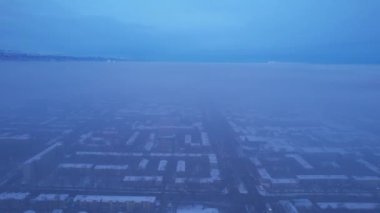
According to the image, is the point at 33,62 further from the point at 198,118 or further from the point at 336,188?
the point at 336,188

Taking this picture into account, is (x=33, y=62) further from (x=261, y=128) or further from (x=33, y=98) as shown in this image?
(x=261, y=128)

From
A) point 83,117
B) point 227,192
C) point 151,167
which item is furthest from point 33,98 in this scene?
point 227,192

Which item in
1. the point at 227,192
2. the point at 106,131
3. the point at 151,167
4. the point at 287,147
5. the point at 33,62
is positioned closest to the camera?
the point at 227,192

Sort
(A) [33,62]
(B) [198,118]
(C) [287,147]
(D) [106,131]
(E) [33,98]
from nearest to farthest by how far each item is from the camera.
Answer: (C) [287,147] < (D) [106,131] < (B) [198,118] < (E) [33,98] < (A) [33,62]

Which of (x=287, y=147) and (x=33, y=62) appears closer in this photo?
(x=287, y=147)

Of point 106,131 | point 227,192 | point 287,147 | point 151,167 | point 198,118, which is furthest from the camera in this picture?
point 198,118

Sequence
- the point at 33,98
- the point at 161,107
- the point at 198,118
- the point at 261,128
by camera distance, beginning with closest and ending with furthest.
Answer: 1. the point at 261,128
2. the point at 198,118
3. the point at 161,107
4. the point at 33,98

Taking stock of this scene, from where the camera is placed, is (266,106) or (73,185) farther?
(266,106)

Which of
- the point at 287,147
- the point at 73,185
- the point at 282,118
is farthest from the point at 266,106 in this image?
the point at 73,185

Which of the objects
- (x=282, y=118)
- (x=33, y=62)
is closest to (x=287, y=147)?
(x=282, y=118)
